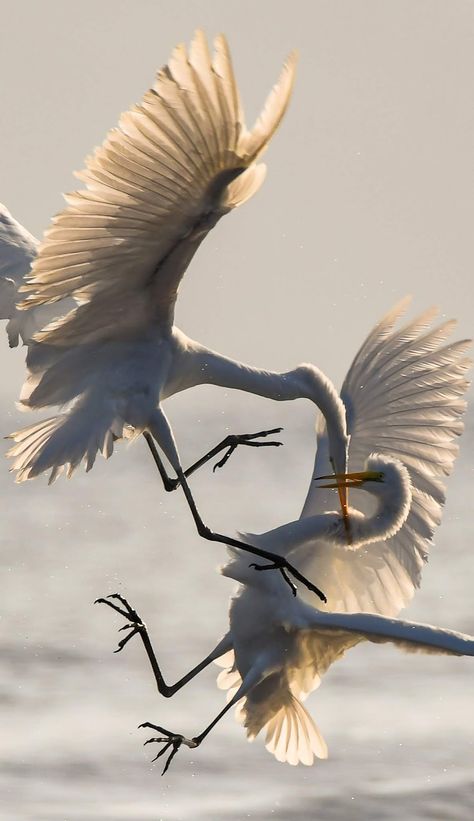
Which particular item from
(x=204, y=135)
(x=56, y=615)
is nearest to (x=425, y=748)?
(x=56, y=615)

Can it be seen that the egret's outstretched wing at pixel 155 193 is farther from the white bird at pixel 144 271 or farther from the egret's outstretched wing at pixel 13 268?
the egret's outstretched wing at pixel 13 268

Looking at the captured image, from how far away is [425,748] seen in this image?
9.68 metres

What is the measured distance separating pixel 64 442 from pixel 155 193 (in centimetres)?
101

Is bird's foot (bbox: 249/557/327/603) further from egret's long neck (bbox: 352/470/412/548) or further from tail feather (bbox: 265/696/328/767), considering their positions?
tail feather (bbox: 265/696/328/767)

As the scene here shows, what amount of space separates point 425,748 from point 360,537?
5.74 feet

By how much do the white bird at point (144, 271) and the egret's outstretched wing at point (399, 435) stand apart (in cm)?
49

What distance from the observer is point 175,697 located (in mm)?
10203

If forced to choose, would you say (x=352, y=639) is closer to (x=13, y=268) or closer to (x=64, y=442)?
(x=64, y=442)

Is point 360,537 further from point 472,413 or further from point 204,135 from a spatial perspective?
point 472,413

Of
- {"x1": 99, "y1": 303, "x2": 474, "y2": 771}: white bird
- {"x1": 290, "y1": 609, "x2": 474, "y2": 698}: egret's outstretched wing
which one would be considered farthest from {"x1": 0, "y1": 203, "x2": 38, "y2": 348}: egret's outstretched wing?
{"x1": 290, "y1": 609, "x2": 474, "y2": 698}: egret's outstretched wing

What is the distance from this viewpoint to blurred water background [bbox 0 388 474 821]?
362 inches

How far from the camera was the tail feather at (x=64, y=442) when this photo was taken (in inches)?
298

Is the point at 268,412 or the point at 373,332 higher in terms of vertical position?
the point at 373,332

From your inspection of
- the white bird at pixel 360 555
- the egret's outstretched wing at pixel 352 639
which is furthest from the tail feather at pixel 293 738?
the egret's outstretched wing at pixel 352 639
